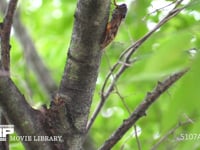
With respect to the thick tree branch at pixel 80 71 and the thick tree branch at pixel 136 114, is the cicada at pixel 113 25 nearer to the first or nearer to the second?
the thick tree branch at pixel 80 71

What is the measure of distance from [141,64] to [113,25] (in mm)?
160

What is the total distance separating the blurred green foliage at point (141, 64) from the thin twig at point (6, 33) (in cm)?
23

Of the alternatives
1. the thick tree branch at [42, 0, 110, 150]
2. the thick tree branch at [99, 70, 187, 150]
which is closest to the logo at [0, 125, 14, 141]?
the thick tree branch at [42, 0, 110, 150]

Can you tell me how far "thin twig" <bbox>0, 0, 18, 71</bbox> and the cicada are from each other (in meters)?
0.18

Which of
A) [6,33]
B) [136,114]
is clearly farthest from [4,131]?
[136,114]

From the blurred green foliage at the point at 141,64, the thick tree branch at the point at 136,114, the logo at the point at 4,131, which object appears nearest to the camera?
the blurred green foliage at the point at 141,64

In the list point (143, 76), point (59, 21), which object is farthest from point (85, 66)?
point (59, 21)

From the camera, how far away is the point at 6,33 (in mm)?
842

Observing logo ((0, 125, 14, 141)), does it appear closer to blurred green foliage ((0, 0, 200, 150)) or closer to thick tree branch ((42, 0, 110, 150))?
thick tree branch ((42, 0, 110, 150))

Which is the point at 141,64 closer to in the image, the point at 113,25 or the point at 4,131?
the point at 113,25

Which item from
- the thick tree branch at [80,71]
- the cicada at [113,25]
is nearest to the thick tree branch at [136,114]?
the thick tree branch at [80,71]

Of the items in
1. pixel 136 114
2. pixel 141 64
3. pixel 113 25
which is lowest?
pixel 136 114

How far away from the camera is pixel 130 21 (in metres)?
1.61

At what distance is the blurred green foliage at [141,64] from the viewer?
0.48 meters
